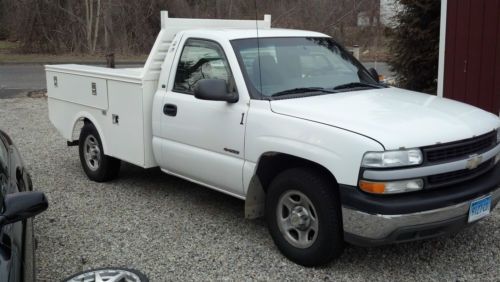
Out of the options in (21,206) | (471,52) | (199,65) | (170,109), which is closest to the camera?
(21,206)

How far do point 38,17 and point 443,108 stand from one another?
2750 centimetres

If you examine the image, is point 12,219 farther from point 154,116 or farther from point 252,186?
point 154,116

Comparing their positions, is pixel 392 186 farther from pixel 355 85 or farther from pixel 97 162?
pixel 97 162

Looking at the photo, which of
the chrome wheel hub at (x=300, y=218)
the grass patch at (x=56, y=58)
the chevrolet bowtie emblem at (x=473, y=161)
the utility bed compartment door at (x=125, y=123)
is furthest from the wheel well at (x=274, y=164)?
the grass patch at (x=56, y=58)

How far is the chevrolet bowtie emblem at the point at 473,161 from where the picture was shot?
3.95 meters

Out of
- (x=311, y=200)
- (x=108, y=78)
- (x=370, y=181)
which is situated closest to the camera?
(x=370, y=181)

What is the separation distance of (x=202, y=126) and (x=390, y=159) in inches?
76.5

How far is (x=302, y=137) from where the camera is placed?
409 centimetres

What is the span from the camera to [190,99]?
520cm

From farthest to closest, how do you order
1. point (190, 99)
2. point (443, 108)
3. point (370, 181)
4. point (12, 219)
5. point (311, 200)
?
point (190, 99) < point (443, 108) < point (311, 200) < point (370, 181) < point (12, 219)

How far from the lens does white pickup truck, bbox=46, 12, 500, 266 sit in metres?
3.73

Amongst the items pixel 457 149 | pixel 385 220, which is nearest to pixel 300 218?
pixel 385 220

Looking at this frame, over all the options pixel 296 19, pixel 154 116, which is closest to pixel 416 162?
pixel 154 116

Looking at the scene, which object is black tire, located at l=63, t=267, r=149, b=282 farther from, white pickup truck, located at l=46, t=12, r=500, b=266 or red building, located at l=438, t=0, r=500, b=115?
red building, located at l=438, t=0, r=500, b=115
